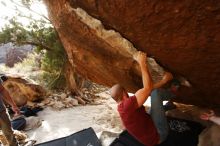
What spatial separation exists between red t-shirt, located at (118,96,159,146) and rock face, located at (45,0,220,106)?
2.55 ft

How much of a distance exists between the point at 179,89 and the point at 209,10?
7.06 ft

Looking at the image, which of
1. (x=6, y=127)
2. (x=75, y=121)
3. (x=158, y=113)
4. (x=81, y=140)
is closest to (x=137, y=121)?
(x=158, y=113)

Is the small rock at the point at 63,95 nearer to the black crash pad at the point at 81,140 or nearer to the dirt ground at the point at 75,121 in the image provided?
the dirt ground at the point at 75,121

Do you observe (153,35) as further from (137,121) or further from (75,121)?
(75,121)

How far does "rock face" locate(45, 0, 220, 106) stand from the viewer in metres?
2.94

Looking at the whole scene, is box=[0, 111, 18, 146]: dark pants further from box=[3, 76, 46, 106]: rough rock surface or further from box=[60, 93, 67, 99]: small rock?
box=[60, 93, 67, 99]: small rock

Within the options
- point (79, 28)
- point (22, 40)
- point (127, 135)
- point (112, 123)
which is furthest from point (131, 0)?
point (22, 40)

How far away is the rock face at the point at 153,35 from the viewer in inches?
116

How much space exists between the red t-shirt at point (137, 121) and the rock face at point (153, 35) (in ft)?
2.55

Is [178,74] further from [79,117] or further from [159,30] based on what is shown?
[79,117]

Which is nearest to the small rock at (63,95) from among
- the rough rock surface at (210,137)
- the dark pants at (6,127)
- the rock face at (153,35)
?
the dark pants at (6,127)

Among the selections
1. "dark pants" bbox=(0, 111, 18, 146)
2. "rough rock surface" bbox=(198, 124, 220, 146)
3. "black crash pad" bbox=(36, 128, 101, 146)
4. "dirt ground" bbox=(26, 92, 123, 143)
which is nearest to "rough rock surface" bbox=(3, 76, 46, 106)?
"dirt ground" bbox=(26, 92, 123, 143)

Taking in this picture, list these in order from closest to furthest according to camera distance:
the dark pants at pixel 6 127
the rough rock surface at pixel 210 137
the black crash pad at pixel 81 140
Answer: the rough rock surface at pixel 210 137 → the dark pants at pixel 6 127 → the black crash pad at pixel 81 140

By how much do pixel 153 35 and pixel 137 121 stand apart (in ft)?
3.46
